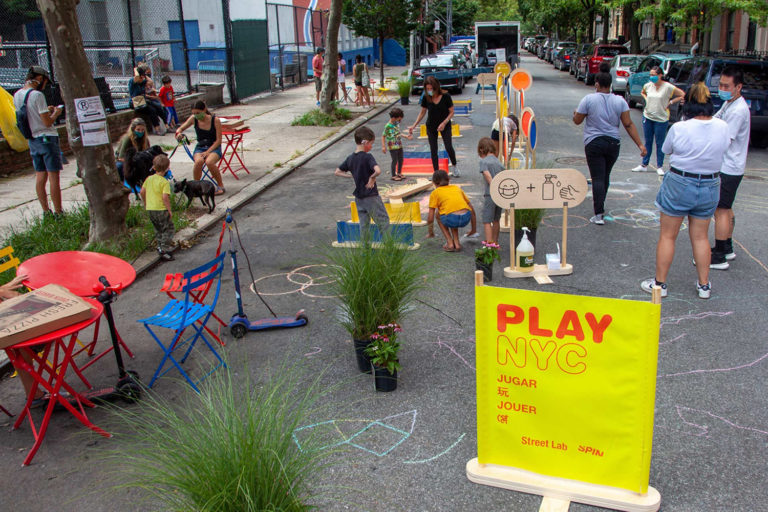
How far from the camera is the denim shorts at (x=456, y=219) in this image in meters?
7.51

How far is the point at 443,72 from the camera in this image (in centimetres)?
2558

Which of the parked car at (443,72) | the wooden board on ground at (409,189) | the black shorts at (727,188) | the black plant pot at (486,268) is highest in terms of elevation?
the parked car at (443,72)

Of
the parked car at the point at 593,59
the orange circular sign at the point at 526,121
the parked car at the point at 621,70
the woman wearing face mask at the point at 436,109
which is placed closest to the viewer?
the orange circular sign at the point at 526,121

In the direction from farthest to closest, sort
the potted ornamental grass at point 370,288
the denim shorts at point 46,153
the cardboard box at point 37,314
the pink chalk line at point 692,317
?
the denim shorts at point 46,153 < the pink chalk line at point 692,317 < the potted ornamental grass at point 370,288 < the cardboard box at point 37,314

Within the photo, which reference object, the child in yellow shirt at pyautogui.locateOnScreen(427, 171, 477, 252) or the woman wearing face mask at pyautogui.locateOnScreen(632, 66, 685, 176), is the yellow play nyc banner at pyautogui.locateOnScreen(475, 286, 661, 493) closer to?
the child in yellow shirt at pyautogui.locateOnScreen(427, 171, 477, 252)

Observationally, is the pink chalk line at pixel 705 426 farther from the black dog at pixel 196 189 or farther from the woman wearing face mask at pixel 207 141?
the woman wearing face mask at pixel 207 141

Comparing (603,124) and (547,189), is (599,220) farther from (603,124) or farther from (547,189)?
(547,189)

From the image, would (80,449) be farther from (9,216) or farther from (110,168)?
(9,216)

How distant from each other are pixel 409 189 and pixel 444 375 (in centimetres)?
627

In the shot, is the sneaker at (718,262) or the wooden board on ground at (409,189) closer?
the sneaker at (718,262)

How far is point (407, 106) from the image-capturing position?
23.8 meters

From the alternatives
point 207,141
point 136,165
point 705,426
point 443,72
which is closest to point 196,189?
point 136,165

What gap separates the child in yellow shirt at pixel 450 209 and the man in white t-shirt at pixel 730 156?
8.69 feet

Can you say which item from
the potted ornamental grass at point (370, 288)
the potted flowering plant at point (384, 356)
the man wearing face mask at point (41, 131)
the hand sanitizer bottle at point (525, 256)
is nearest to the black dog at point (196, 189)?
the man wearing face mask at point (41, 131)
